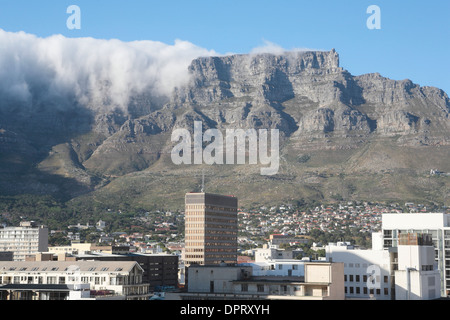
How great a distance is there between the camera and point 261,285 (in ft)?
295

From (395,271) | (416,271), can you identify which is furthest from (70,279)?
(416,271)

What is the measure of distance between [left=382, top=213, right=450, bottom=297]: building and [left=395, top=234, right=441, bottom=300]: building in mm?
27774

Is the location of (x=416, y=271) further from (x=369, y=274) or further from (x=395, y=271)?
(x=369, y=274)

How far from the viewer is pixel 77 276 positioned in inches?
4801

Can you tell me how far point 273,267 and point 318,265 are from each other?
55.8 m

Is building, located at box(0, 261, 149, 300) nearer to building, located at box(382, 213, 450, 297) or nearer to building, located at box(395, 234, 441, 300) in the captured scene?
building, located at box(395, 234, 441, 300)

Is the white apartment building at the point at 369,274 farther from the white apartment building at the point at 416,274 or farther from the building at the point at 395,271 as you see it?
the white apartment building at the point at 416,274

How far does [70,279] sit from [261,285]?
42.2 meters
